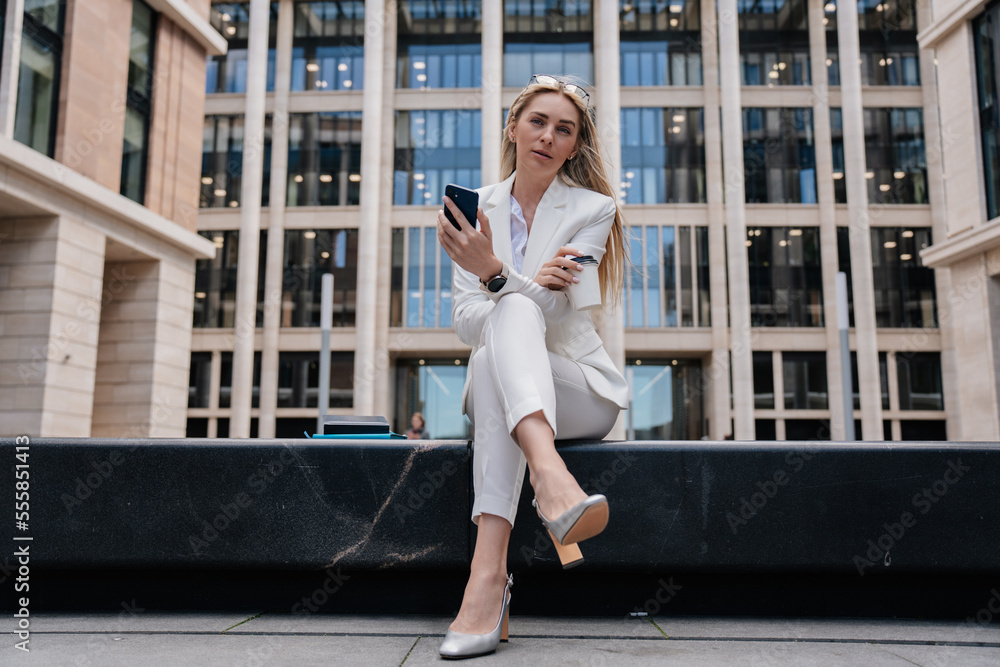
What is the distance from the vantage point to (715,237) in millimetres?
29031

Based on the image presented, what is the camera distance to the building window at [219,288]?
29312 mm

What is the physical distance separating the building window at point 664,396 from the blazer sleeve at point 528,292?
2715cm

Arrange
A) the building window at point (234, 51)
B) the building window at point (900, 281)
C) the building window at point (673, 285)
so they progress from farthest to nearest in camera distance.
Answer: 1. the building window at point (234, 51)
2. the building window at point (673, 285)
3. the building window at point (900, 281)

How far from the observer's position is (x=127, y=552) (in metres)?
2.68

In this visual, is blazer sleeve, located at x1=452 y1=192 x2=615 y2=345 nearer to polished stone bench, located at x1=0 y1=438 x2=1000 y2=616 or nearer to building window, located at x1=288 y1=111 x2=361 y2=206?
polished stone bench, located at x1=0 y1=438 x2=1000 y2=616

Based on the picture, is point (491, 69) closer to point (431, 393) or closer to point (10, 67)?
point (431, 393)

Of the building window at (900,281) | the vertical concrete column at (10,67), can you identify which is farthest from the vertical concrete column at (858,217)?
the vertical concrete column at (10,67)

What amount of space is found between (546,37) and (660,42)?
15.5 feet

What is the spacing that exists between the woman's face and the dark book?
1.22 m

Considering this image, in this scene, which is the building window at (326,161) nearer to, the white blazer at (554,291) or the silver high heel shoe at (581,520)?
the white blazer at (554,291)

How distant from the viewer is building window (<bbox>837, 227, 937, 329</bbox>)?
1121 inches

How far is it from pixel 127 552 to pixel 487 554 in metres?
1.40

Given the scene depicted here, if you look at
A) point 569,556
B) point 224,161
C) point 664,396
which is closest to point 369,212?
point 224,161

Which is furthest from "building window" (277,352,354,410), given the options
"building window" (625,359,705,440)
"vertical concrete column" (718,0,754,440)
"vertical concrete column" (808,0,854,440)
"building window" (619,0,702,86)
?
"vertical concrete column" (808,0,854,440)
